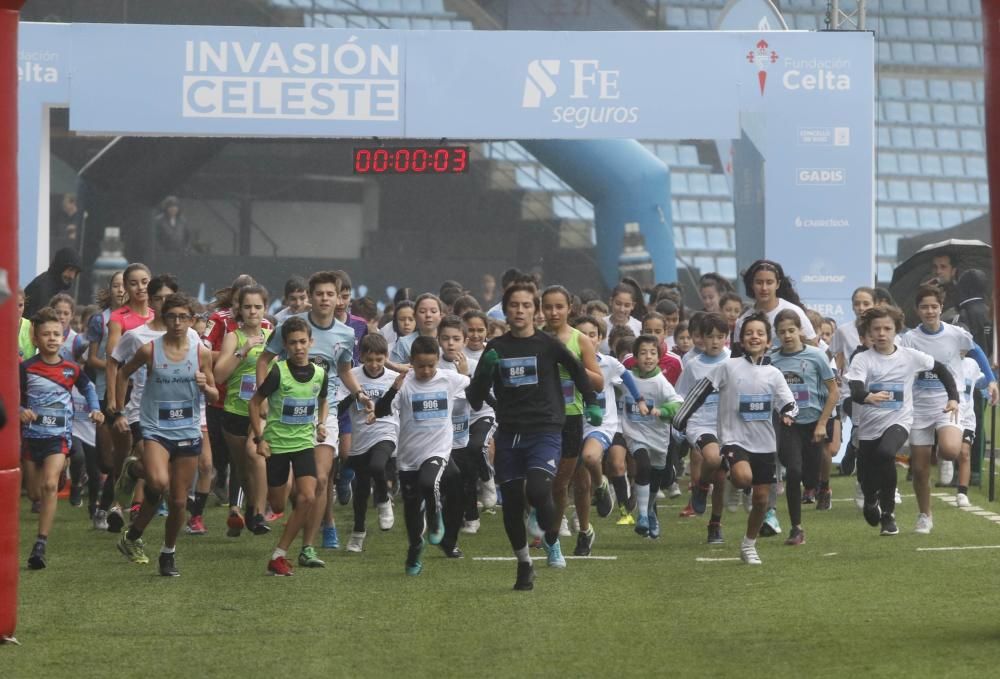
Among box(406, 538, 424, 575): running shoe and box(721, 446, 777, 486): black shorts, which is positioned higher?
box(721, 446, 777, 486): black shorts

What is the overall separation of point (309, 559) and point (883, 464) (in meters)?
4.17

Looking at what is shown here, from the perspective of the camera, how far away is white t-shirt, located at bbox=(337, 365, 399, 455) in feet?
40.4

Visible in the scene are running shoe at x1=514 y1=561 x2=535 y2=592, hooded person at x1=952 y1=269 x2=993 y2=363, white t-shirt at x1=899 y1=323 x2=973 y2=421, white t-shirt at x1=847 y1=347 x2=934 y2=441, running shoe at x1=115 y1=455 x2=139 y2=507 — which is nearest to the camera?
running shoe at x1=514 y1=561 x2=535 y2=592

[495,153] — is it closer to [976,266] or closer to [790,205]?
[790,205]

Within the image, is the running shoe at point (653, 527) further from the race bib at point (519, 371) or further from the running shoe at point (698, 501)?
the race bib at point (519, 371)

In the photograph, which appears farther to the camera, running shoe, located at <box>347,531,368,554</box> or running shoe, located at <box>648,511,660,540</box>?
running shoe, located at <box>648,511,660,540</box>

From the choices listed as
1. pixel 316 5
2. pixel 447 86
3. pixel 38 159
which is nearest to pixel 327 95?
pixel 447 86

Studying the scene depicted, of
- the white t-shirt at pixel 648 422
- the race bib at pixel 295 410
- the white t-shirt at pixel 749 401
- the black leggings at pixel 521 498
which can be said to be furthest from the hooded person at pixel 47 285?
the black leggings at pixel 521 498

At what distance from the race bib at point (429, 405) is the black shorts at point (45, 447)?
2372mm

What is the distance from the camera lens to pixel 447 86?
19297 millimetres

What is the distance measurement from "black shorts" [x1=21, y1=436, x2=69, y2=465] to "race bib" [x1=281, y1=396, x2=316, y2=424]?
1.80 metres

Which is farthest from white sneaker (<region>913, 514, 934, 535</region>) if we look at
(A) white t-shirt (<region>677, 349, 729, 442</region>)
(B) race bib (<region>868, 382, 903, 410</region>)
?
(A) white t-shirt (<region>677, 349, 729, 442</region>)

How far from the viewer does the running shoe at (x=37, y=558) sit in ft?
36.7

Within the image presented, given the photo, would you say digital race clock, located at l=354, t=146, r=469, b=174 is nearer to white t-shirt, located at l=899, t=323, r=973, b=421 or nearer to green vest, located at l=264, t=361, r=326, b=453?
white t-shirt, located at l=899, t=323, r=973, b=421
